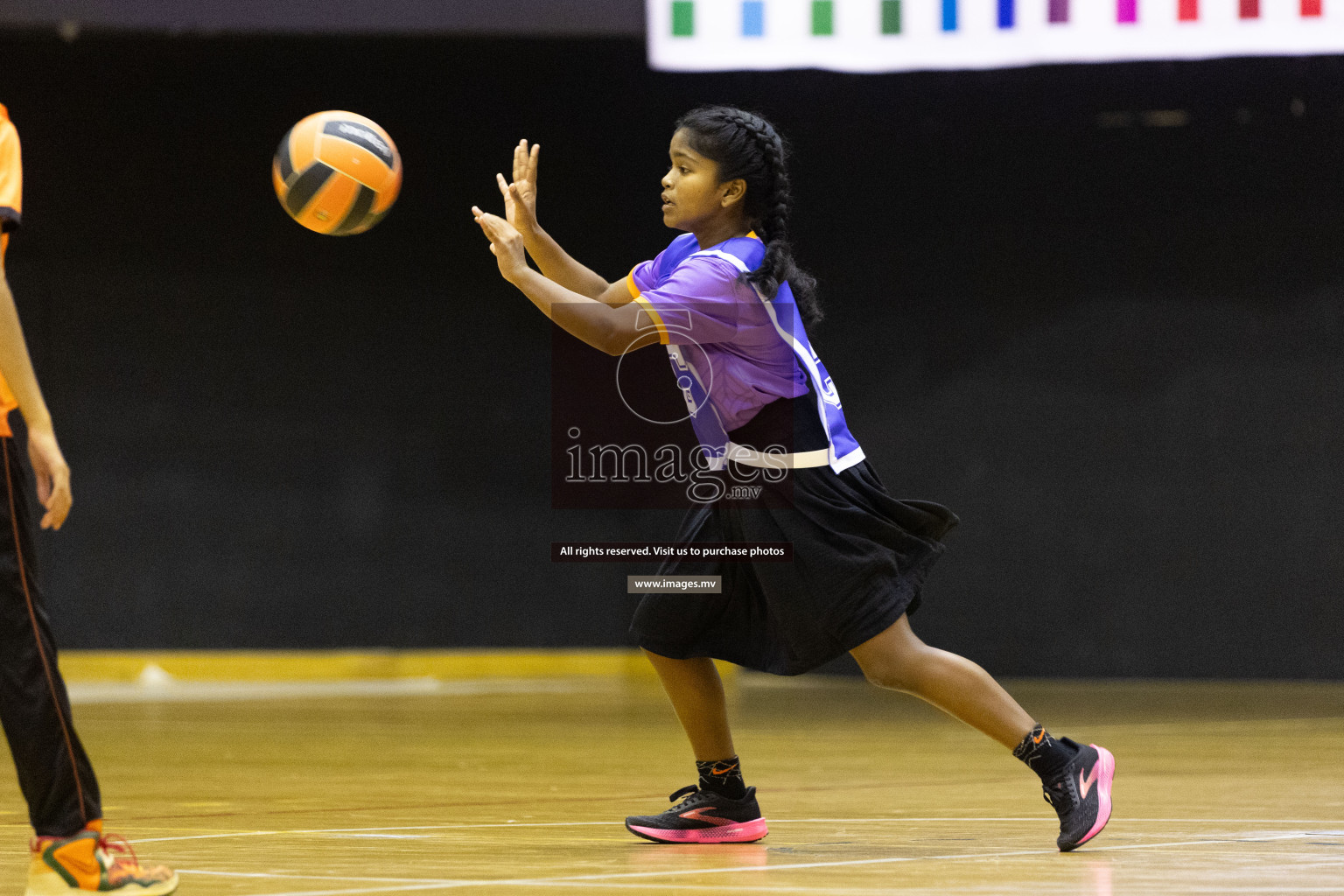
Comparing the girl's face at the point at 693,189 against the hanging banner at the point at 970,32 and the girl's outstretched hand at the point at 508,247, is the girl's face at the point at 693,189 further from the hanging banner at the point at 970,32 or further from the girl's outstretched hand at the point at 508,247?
the hanging banner at the point at 970,32

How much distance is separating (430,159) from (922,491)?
3.38m

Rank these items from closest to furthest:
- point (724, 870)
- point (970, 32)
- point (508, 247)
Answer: point (724, 870) < point (508, 247) < point (970, 32)

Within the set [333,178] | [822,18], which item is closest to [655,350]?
[822,18]

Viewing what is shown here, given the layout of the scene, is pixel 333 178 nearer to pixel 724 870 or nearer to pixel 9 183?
pixel 9 183

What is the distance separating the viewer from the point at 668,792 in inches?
172

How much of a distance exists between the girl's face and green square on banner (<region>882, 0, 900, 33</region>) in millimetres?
4850

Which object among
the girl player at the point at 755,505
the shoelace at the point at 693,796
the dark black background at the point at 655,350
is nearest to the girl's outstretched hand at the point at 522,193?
the girl player at the point at 755,505

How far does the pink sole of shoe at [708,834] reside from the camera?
3299 mm

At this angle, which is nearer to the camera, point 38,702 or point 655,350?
point 38,702

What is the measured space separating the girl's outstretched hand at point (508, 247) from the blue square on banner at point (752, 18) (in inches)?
203

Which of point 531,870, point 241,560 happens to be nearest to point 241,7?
point 241,560

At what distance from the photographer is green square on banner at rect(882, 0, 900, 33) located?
7824 millimetres

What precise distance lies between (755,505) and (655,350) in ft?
18.8

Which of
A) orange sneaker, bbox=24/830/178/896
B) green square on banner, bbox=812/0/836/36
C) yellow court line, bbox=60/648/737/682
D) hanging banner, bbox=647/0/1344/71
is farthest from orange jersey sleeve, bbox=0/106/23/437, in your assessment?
yellow court line, bbox=60/648/737/682
